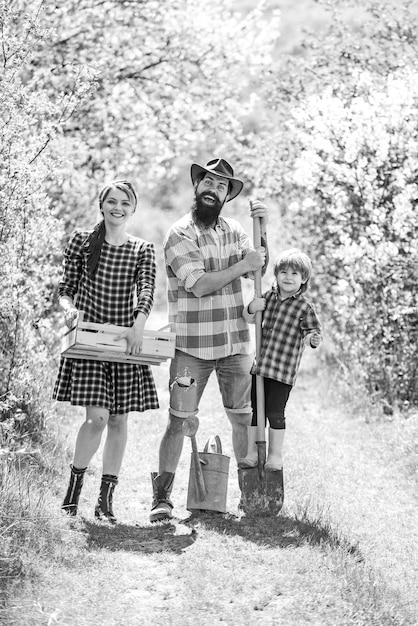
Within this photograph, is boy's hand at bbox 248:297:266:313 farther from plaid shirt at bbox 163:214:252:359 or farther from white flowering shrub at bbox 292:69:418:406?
white flowering shrub at bbox 292:69:418:406

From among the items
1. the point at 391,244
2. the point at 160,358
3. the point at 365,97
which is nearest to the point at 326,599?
the point at 160,358

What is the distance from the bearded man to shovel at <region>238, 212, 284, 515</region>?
90 millimetres

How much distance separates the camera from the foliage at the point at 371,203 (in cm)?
763

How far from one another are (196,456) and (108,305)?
941 mm

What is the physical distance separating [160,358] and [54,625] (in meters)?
1.58

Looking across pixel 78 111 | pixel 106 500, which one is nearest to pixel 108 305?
pixel 106 500

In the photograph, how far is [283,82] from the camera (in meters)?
10.1

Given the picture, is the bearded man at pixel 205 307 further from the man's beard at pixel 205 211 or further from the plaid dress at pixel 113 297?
the plaid dress at pixel 113 297

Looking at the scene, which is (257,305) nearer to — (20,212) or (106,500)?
(106,500)

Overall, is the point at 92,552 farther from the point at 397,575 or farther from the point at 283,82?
the point at 283,82

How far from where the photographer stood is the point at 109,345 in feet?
15.1

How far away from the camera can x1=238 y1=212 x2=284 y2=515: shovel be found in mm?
5113

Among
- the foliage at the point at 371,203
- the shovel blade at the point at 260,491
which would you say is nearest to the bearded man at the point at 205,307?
the shovel blade at the point at 260,491

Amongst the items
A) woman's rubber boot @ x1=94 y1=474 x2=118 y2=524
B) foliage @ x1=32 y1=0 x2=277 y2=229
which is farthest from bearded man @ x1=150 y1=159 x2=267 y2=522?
foliage @ x1=32 y1=0 x2=277 y2=229
